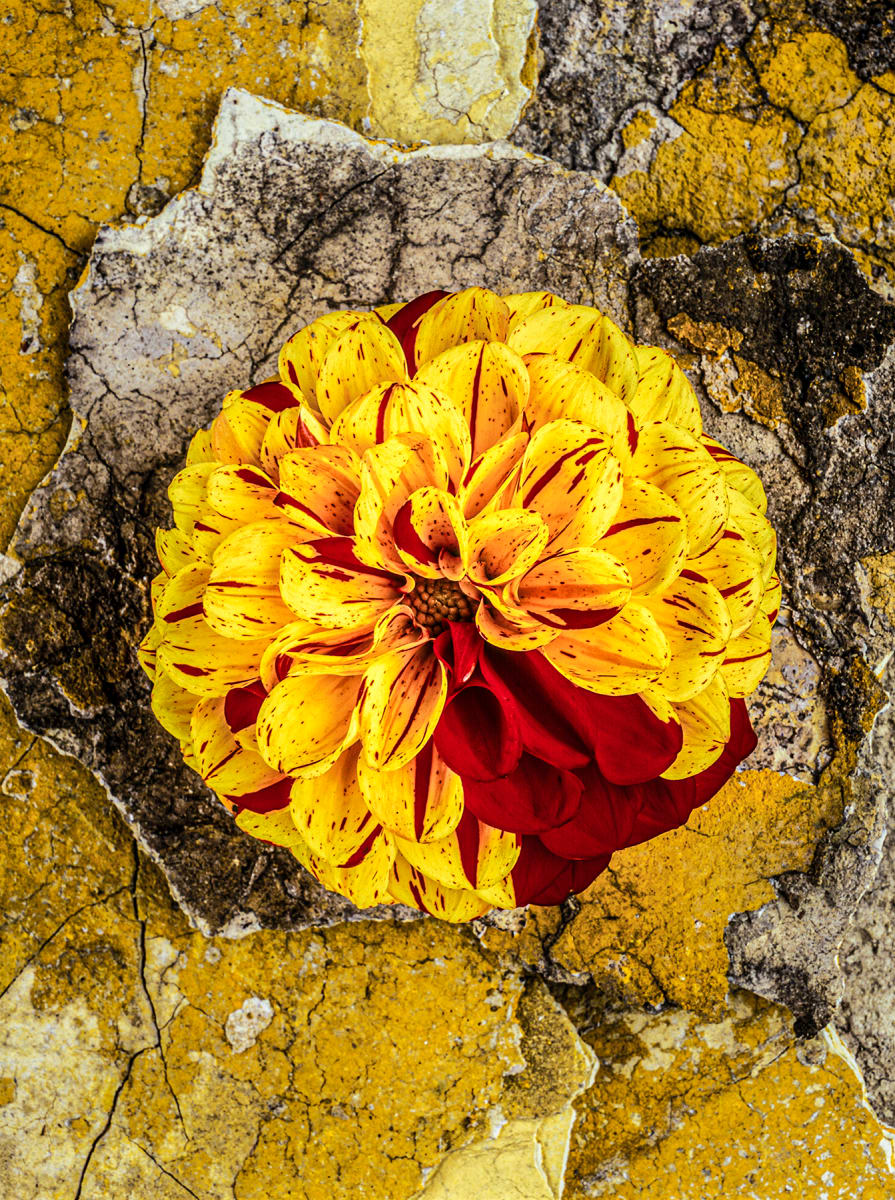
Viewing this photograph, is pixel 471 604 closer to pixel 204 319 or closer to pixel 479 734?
pixel 479 734

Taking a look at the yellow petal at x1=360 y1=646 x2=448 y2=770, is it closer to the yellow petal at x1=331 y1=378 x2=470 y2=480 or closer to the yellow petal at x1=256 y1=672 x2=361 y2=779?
the yellow petal at x1=256 y1=672 x2=361 y2=779

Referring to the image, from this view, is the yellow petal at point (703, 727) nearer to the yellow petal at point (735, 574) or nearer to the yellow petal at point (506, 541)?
the yellow petal at point (735, 574)

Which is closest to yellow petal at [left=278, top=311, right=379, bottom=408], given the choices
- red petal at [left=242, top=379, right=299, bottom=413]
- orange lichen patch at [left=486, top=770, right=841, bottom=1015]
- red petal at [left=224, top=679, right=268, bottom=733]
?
red petal at [left=242, top=379, right=299, bottom=413]

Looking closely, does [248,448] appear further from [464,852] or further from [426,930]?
[426,930]

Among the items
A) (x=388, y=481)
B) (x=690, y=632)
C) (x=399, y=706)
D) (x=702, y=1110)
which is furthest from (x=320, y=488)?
(x=702, y=1110)

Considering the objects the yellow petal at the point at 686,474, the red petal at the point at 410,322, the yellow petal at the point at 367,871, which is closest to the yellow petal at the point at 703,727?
the yellow petal at the point at 686,474

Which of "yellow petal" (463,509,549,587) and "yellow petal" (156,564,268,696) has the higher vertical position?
"yellow petal" (463,509,549,587)
